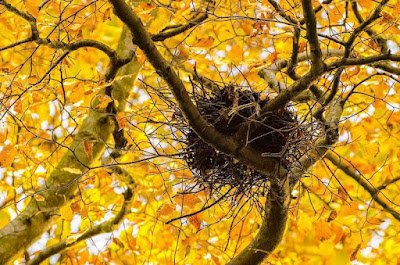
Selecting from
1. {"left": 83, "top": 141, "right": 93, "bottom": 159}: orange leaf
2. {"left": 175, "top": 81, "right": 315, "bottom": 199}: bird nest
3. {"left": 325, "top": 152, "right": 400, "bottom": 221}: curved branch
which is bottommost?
{"left": 175, "top": 81, "right": 315, "bottom": 199}: bird nest

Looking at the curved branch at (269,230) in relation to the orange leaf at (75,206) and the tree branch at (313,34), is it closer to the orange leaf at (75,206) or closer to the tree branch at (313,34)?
the tree branch at (313,34)

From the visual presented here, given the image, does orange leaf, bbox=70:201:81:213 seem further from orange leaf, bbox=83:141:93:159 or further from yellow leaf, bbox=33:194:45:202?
orange leaf, bbox=83:141:93:159

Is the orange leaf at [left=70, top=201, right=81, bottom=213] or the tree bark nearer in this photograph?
the tree bark

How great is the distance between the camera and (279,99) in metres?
2.03

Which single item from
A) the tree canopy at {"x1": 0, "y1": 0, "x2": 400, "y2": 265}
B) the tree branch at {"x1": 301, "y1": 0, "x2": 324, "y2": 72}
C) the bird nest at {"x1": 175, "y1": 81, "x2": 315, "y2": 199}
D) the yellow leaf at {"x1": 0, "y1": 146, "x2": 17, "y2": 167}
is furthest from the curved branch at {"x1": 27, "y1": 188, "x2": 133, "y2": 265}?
the tree branch at {"x1": 301, "y1": 0, "x2": 324, "y2": 72}

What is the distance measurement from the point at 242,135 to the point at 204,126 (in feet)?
0.60

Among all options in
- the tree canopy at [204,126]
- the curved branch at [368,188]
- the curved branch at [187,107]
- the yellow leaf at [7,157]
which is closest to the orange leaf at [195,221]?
the tree canopy at [204,126]

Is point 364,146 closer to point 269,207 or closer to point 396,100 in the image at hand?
point 396,100

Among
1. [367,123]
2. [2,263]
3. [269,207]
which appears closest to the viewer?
[269,207]

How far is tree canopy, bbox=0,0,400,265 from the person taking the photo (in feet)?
6.93

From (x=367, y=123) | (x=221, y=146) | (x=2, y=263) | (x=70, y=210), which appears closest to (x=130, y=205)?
(x=70, y=210)

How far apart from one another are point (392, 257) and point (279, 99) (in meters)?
4.57

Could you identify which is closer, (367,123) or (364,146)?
(364,146)

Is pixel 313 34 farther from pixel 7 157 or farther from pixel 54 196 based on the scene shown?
pixel 7 157
